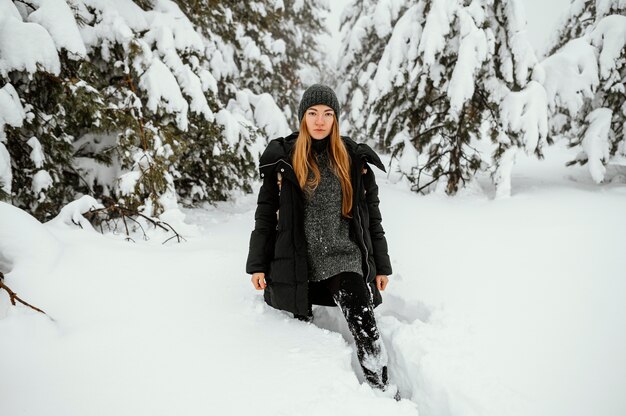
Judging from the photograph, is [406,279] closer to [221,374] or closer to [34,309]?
[221,374]

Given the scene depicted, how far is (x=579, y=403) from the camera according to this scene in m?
2.04

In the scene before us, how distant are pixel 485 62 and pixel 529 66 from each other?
638 mm

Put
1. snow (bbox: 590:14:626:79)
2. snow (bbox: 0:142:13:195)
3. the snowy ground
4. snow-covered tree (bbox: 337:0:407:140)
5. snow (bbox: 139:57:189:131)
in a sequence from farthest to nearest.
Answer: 1. snow-covered tree (bbox: 337:0:407:140)
2. snow (bbox: 590:14:626:79)
3. snow (bbox: 139:57:189:131)
4. snow (bbox: 0:142:13:195)
5. the snowy ground

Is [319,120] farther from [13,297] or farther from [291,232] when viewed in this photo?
[13,297]

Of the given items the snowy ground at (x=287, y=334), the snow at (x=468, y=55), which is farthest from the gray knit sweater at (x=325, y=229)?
the snow at (x=468, y=55)

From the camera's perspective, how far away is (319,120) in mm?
2426

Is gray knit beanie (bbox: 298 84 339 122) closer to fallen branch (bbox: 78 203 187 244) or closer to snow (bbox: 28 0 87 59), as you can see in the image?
fallen branch (bbox: 78 203 187 244)

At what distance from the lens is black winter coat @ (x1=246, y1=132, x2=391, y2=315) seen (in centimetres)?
246

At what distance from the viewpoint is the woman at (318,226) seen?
7.93 feet

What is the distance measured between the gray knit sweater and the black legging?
0.18 meters

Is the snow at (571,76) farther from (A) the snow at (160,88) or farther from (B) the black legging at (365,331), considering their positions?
(A) the snow at (160,88)

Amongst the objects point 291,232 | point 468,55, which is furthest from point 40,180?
point 468,55

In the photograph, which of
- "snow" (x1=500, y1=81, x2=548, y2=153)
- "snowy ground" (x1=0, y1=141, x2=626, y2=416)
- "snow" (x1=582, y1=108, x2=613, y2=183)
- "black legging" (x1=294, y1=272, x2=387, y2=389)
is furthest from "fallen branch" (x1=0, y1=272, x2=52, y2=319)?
"snow" (x1=582, y1=108, x2=613, y2=183)

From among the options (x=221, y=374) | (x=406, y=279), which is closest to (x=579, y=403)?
(x=406, y=279)
